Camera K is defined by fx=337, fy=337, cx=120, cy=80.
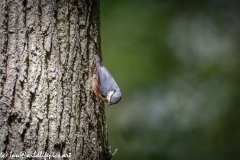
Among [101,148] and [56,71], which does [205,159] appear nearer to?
[101,148]

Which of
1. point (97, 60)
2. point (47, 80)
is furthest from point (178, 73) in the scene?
point (47, 80)

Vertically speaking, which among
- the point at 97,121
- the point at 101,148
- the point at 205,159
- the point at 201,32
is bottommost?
the point at 101,148

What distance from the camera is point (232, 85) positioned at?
18.4 ft

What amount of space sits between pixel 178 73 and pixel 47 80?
3.81m

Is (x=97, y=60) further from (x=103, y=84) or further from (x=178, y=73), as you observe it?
(x=178, y=73)

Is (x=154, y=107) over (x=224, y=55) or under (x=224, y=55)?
under

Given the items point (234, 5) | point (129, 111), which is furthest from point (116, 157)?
point (234, 5)

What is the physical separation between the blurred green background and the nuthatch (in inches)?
81.4

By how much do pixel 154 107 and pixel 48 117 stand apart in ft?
13.1

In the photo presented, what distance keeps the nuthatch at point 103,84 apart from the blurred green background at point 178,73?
207 centimetres

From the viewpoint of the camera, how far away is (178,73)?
18.5 feet

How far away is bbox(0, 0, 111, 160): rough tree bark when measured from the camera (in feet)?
6.57

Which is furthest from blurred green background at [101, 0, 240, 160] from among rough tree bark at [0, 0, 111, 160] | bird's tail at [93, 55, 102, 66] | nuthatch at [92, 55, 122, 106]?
rough tree bark at [0, 0, 111, 160]

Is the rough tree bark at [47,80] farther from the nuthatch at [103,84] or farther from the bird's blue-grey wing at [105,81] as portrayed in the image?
the bird's blue-grey wing at [105,81]
